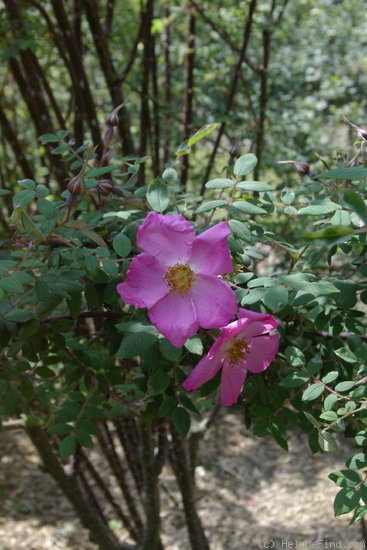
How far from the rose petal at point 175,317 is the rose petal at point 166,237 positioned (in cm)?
5

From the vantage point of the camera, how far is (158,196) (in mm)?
946

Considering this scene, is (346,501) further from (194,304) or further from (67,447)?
(67,447)

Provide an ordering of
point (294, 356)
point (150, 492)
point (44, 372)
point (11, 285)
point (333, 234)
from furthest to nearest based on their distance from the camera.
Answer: point (150, 492) < point (44, 372) < point (294, 356) < point (11, 285) < point (333, 234)

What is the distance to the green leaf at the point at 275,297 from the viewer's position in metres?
0.87

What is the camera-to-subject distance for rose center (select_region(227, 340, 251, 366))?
922 millimetres

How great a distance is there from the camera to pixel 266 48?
2705 millimetres

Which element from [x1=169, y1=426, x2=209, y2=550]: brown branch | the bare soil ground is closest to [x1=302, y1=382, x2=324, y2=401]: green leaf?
[x1=169, y1=426, x2=209, y2=550]: brown branch

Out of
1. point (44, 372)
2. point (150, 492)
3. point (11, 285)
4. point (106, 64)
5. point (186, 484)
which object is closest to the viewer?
point (11, 285)

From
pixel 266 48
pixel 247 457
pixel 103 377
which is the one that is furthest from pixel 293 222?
pixel 103 377

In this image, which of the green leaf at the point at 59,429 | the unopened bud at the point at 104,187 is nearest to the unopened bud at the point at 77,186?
the unopened bud at the point at 104,187

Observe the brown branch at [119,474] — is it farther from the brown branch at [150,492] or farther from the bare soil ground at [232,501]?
the brown branch at [150,492]

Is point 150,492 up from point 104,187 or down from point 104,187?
down

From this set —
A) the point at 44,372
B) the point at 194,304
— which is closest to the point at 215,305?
the point at 194,304

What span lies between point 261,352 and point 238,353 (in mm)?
37
